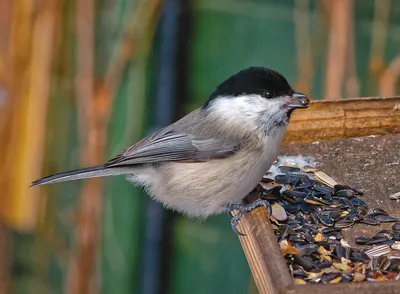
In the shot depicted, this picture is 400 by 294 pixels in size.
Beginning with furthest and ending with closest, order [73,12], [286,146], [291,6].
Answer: [73,12]
[291,6]
[286,146]

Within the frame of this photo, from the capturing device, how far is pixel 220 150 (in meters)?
1.75

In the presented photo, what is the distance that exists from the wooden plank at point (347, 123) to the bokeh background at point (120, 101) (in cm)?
56

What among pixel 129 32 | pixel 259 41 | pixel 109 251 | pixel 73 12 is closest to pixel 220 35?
pixel 259 41

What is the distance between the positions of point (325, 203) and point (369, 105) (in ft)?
1.39

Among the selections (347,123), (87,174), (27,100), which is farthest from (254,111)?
(27,100)

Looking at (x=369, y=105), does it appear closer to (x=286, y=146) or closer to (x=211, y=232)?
(x=286, y=146)

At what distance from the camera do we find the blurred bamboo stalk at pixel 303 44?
249 cm

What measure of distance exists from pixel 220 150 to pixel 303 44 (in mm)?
893

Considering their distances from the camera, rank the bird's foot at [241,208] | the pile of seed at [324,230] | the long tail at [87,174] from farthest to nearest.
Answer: the long tail at [87,174]
the bird's foot at [241,208]
the pile of seed at [324,230]

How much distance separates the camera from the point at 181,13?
8.54 feet

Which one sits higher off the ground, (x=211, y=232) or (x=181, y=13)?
(x=181, y=13)

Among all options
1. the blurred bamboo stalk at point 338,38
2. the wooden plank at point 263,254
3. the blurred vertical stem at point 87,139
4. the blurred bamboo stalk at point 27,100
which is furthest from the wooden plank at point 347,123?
the blurred bamboo stalk at point 27,100

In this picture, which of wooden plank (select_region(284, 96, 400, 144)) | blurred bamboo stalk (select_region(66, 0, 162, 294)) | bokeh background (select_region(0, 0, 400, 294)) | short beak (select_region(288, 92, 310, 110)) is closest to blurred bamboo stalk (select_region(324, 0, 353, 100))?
bokeh background (select_region(0, 0, 400, 294))

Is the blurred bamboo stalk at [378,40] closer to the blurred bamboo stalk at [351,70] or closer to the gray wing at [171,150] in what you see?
the blurred bamboo stalk at [351,70]
